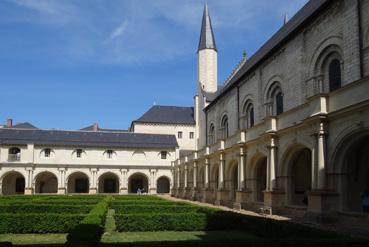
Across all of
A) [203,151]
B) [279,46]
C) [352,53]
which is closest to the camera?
[352,53]

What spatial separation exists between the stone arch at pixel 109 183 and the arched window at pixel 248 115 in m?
27.6

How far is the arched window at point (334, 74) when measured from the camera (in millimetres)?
18344

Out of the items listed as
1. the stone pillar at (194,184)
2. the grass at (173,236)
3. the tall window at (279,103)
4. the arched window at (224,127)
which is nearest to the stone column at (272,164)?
the tall window at (279,103)

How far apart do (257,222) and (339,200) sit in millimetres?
3960

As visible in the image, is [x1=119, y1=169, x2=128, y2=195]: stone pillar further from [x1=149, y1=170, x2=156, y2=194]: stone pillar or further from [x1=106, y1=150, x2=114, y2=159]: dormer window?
[x1=149, y1=170, x2=156, y2=194]: stone pillar

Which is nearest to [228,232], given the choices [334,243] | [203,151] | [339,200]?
[339,200]

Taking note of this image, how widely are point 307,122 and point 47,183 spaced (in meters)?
42.8

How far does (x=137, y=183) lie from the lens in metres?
54.5

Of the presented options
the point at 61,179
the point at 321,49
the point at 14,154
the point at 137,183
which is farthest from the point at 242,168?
the point at 14,154

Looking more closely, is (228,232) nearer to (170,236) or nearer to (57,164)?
(170,236)

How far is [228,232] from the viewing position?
15.2 meters

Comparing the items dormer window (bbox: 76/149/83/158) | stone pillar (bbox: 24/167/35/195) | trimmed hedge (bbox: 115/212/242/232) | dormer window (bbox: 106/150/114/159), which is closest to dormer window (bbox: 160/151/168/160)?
dormer window (bbox: 106/150/114/159)

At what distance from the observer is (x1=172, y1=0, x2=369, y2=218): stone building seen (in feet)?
51.4

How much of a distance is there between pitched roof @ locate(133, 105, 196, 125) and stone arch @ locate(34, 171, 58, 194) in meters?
14.8
